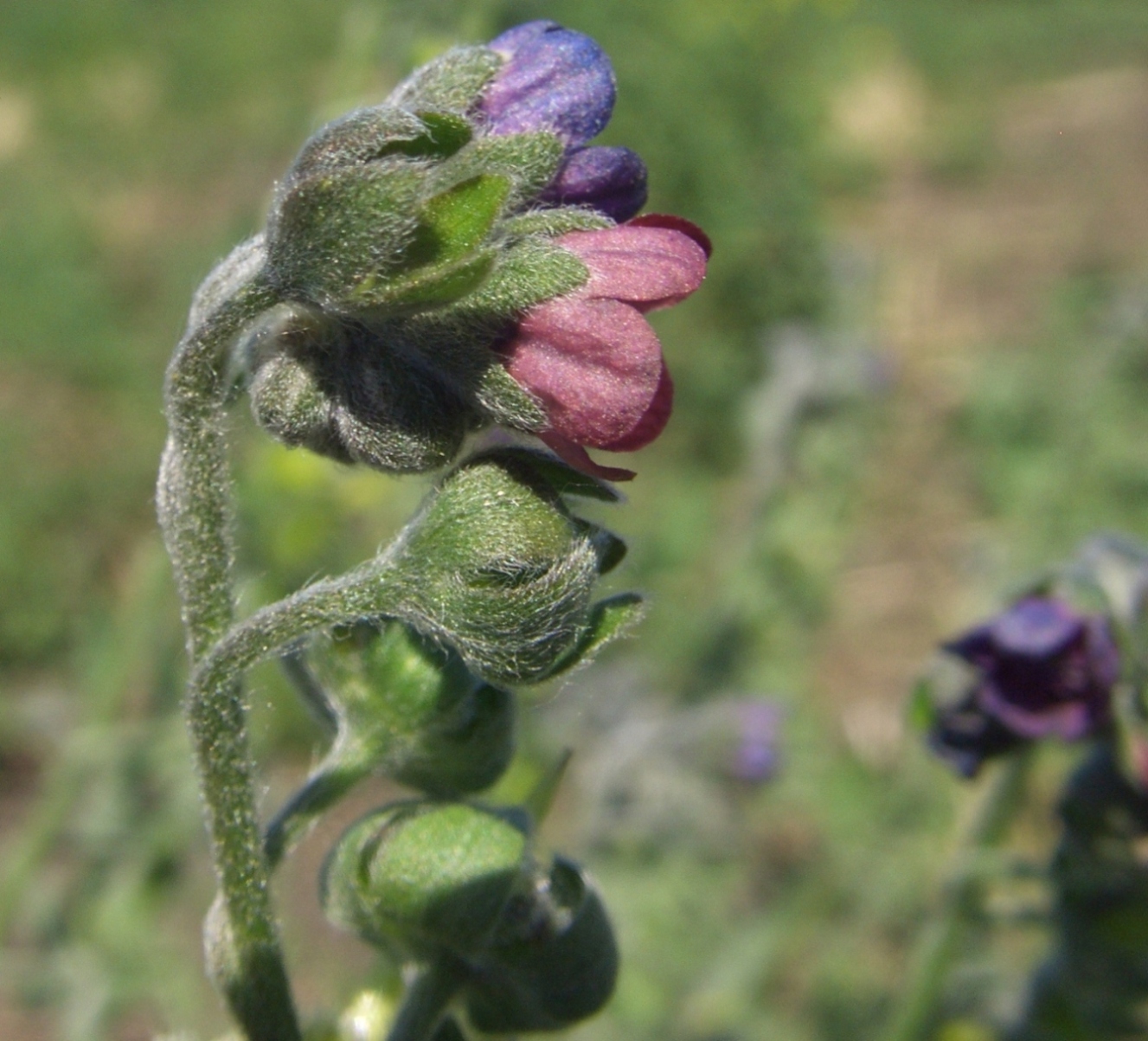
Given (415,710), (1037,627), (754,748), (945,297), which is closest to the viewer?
(415,710)

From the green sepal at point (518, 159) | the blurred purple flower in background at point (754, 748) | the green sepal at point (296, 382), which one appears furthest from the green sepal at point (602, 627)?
the blurred purple flower in background at point (754, 748)

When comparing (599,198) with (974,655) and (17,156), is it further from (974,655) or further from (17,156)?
(17,156)

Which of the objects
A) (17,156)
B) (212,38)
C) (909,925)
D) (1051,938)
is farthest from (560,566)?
(212,38)

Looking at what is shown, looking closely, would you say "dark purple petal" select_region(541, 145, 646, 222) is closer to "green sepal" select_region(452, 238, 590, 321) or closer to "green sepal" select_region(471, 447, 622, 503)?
"green sepal" select_region(452, 238, 590, 321)

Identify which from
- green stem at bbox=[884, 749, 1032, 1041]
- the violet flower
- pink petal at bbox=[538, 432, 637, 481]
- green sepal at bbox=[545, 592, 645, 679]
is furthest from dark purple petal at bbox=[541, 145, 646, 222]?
green stem at bbox=[884, 749, 1032, 1041]

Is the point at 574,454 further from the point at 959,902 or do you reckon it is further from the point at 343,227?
the point at 959,902

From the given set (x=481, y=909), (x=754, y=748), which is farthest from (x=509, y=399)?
(x=754, y=748)

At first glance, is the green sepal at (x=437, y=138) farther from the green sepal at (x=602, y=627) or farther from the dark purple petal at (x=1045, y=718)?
the dark purple petal at (x=1045, y=718)
